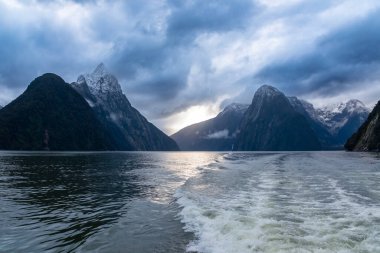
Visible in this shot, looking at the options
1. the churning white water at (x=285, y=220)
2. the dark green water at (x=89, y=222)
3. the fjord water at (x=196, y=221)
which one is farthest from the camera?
the dark green water at (x=89, y=222)

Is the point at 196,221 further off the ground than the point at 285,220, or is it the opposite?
the point at 285,220

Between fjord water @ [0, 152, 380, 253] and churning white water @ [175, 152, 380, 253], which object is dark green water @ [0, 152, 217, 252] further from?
churning white water @ [175, 152, 380, 253]

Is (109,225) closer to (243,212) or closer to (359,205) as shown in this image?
(243,212)

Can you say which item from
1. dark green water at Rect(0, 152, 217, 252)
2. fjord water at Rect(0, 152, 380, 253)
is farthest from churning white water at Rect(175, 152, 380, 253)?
dark green water at Rect(0, 152, 217, 252)

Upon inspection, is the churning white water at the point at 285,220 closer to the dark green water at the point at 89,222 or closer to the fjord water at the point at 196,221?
the fjord water at the point at 196,221

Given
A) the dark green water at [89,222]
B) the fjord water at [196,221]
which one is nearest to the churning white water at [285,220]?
the fjord water at [196,221]

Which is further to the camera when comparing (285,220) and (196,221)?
(196,221)

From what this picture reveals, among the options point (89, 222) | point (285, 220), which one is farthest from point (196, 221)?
point (89, 222)

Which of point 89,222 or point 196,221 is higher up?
point 89,222

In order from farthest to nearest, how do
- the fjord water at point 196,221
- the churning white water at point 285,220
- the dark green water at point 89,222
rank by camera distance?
the dark green water at point 89,222 < the fjord water at point 196,221 < the churning white water at point 285,220

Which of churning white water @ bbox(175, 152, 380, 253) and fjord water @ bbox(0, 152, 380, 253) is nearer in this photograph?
churning white water @ bbox(175, 152, 380, 253)

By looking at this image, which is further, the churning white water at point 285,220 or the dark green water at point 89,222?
the dark green water at point 89,222

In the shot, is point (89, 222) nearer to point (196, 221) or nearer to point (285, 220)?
point (196, 221)

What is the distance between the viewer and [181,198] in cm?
2481
